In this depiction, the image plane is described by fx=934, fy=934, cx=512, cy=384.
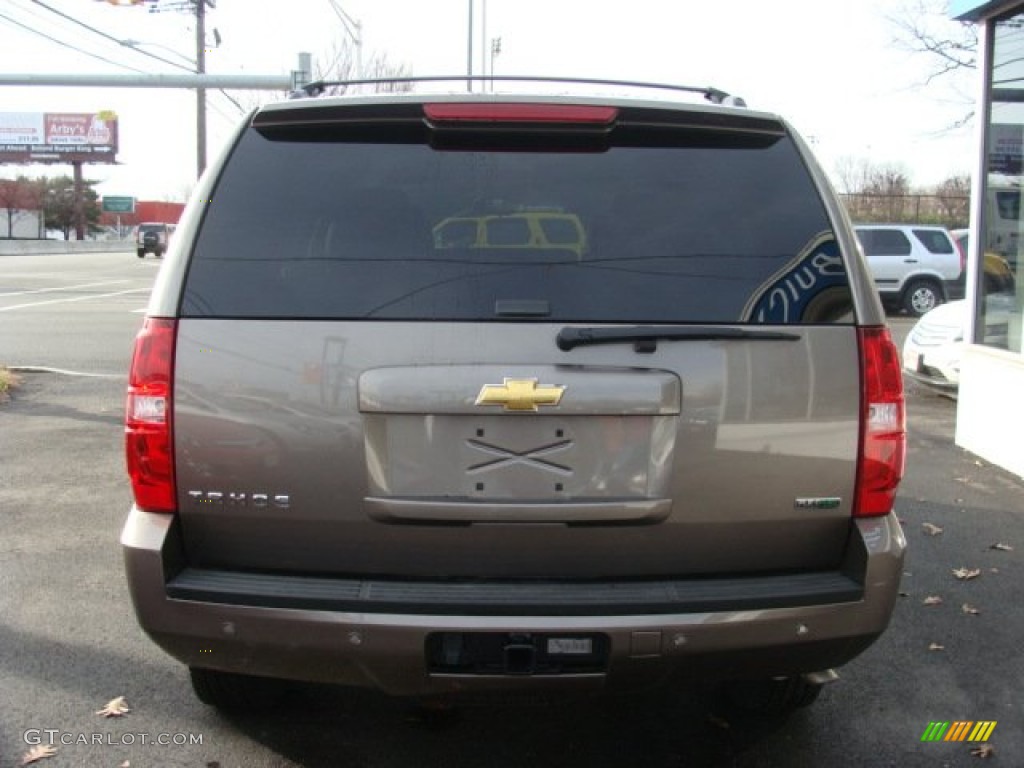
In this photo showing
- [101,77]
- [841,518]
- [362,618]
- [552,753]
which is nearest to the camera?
[362,618]

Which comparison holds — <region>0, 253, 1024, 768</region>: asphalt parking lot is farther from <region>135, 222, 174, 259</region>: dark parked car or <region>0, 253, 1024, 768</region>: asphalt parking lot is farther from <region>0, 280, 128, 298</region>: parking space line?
<region>0, 280, 128, 298</region>: parking space line

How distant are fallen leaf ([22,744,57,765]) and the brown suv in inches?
34.8

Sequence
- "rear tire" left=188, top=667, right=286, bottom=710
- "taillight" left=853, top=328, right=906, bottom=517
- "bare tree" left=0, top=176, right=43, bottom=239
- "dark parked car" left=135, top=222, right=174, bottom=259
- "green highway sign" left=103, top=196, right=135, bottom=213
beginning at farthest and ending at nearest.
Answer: "green highway sign" left=103, top=196, right=135, bottom=213, "bare tree" left=0, top=176, right=43, bottom=239, "dark parked car" left=135, top=222, right=174, bottom=259, "rear tire" left=188, top=667, right=286, bottom=710, "taillight" left=853, top=328, right=906, bottom=517

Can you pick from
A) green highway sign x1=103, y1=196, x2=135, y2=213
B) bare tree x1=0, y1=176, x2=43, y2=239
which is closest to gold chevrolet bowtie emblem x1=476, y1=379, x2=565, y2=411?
bare tree x1=0, y1=176, x2=43, y2=239

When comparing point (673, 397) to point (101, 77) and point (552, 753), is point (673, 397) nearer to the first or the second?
point (552, 753)

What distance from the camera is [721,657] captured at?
2.43 m

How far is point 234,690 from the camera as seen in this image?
314cm

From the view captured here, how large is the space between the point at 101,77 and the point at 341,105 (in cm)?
1520

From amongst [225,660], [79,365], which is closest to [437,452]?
[225,660]

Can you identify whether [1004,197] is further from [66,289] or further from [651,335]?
[66,289]

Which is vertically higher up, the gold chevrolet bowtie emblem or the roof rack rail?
the roof rack rail

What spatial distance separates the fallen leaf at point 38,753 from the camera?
2969mm

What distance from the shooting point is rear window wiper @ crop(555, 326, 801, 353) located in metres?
2.36

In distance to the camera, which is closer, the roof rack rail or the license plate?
the license plate
